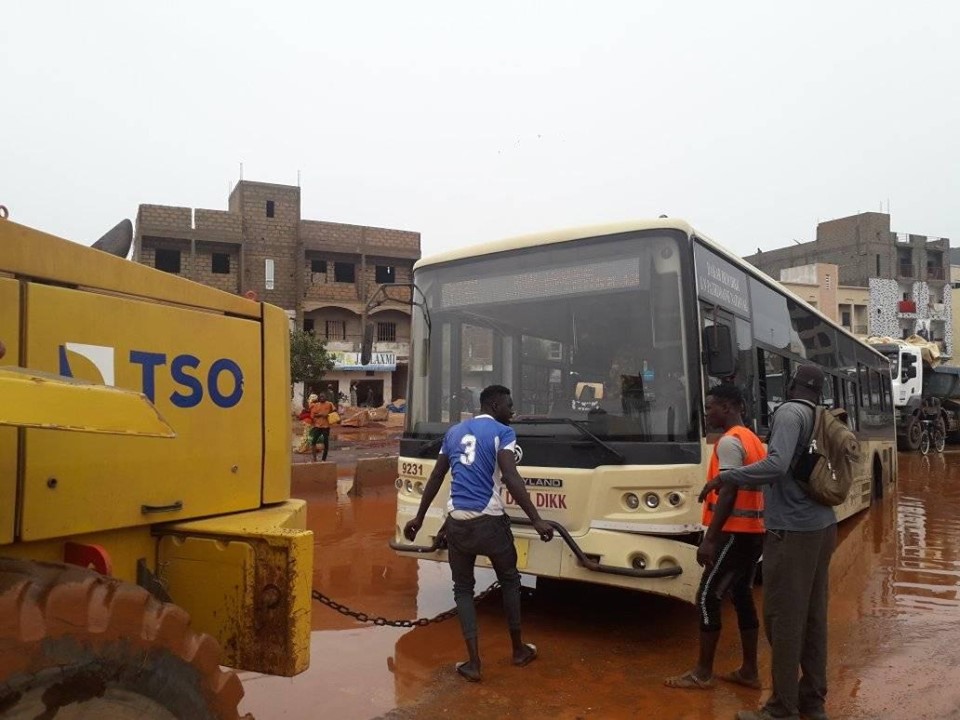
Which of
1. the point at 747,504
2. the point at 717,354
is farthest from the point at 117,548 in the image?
the point at 717,354

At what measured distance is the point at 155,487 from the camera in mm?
2896

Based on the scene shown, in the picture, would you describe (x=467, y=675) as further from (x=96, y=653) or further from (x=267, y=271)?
(x=267, y=271)

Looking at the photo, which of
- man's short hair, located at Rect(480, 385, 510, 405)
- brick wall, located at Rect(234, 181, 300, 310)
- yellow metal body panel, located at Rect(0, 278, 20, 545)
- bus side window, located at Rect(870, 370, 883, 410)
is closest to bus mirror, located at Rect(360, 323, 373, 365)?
man's short hair, located at Rect(480, 385, 510, 405)

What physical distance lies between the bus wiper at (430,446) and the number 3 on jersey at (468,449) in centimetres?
121

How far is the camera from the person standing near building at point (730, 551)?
14.2ft

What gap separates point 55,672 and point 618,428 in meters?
3.88

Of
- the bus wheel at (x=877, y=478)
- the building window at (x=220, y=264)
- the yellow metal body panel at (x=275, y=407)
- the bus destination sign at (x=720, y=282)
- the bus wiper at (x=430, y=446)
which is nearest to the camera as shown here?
the yellow metal body panel at (x=275, y=407)

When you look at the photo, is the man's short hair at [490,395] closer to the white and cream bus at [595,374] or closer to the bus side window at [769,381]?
the white and cream bus at [595,374]

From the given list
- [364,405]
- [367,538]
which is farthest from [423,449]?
[364,405]

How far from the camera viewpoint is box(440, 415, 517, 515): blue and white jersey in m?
4.59

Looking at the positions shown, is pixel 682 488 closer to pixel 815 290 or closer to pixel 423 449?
pixel 423 449

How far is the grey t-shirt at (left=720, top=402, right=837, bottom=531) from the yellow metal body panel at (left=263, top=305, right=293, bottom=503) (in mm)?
2322

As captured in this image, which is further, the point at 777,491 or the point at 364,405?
the point at 364,405

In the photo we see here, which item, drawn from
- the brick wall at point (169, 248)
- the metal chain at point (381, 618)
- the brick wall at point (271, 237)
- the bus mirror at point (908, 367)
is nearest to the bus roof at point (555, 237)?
the metal chain at point (381, 618)
